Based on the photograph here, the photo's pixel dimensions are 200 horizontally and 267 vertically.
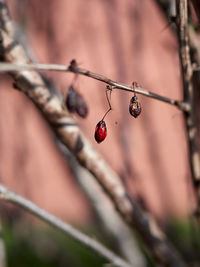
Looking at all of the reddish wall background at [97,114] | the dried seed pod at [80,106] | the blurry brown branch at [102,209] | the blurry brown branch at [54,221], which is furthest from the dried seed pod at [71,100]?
the reddish wall background at [97,114]

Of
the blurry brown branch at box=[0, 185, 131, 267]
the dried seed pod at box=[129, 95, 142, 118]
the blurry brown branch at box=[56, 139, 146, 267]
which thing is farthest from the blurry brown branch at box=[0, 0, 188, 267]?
the blurry brown branch at box=[56, 139, 146, 267]

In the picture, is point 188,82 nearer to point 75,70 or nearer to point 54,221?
point 75,70

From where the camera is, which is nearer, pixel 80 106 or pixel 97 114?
pixel 80 106

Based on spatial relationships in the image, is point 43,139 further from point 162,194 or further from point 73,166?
point 73,166

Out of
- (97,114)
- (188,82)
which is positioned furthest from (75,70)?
(97,114)

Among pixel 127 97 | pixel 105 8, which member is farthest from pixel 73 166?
pixel 105 8

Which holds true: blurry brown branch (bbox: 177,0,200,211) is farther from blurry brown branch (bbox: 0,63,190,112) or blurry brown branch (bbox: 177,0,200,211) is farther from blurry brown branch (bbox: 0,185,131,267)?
blurry brown branch (bbox: 0,185,131,267)
